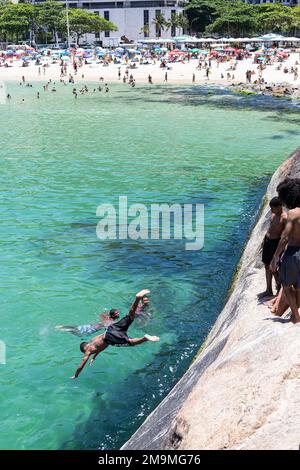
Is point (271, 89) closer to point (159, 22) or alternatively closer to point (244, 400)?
point (244, 400)

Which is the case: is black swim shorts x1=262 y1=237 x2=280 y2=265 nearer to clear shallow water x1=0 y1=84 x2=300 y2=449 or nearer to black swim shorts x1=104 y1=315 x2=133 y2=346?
black swim shorts x1=104 y1=315 x2=133 y2=346

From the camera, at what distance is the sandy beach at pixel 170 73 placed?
207 feet

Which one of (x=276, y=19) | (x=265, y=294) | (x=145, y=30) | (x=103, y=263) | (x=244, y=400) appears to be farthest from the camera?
(x=145, y=30)

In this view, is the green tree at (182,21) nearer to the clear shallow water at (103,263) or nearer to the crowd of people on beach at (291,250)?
the clear shallow water at (103,263)

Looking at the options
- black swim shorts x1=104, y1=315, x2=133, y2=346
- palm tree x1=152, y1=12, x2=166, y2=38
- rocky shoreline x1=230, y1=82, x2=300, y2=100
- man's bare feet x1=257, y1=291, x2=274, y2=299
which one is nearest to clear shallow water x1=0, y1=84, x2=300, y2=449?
black swim shorts x1=104, y1=315, x2=133, y2=346

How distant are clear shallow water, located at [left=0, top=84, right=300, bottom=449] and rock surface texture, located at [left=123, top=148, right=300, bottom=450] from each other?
5.92 feet

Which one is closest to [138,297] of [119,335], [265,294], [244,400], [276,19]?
[119,335]

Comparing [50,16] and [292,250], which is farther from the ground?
[50,16]

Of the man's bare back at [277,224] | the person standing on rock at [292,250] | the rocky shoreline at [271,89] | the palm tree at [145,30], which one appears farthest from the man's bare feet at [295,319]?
the palm tree at [145,30]

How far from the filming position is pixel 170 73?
227ft

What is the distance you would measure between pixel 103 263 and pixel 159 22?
10691 centimetres

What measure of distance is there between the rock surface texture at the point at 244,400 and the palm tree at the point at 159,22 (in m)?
113
